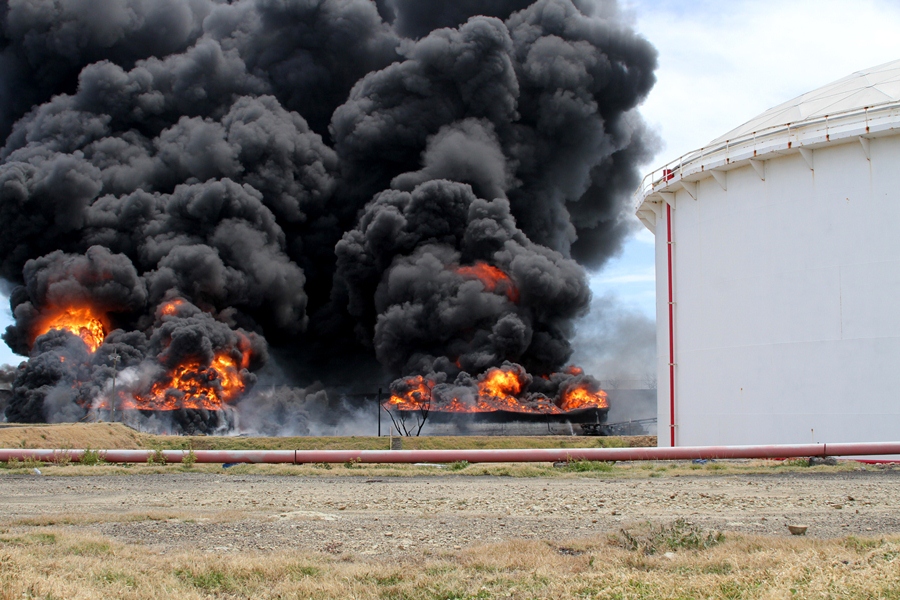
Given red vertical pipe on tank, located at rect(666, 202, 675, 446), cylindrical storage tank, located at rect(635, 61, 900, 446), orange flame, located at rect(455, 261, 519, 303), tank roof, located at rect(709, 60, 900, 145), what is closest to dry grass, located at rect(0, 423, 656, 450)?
red vertical pipe on tank, located at rect(666, 202, 675, 446)

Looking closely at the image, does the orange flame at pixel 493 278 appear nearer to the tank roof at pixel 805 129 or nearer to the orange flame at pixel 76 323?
the orange flame at pixel 76 323

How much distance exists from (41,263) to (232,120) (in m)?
17.2

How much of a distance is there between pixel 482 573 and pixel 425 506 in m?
4.76

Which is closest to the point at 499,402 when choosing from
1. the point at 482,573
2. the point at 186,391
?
the point at 186,391

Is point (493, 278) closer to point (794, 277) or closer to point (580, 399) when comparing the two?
point (580, 399)

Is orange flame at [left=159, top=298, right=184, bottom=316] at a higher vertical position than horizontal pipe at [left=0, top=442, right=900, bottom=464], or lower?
higher

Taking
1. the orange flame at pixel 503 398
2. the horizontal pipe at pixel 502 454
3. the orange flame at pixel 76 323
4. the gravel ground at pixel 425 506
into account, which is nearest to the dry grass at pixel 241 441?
the orange flame at pixel 503 398

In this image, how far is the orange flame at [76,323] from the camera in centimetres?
5516

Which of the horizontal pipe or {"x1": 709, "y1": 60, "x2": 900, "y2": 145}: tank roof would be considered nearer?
the horizontal pipe

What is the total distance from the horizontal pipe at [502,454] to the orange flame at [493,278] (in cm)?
3771

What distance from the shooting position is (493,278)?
187ft

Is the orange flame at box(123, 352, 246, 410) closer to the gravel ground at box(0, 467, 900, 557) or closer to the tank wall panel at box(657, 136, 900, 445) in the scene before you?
the tank wall panel at box(657, 136, 900, 445)

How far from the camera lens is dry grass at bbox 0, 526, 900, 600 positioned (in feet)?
20.6

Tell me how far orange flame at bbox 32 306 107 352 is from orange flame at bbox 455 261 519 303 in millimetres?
24120
